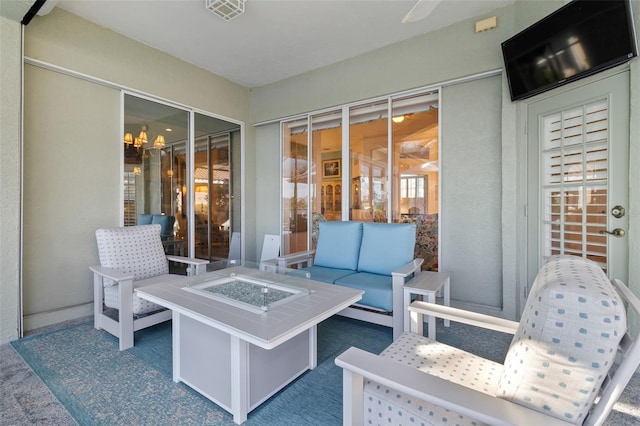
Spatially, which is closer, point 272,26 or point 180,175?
point 272,26

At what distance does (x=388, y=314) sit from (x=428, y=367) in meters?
1.37

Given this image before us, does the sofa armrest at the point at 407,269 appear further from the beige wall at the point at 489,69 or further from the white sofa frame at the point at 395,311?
the beige wall at the point at 489,69

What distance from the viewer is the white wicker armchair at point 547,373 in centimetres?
79

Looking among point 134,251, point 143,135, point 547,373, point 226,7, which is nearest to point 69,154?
point 143,135

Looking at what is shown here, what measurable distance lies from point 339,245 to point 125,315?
2.07 metres

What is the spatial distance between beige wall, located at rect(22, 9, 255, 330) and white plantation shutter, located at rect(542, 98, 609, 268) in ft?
14.4

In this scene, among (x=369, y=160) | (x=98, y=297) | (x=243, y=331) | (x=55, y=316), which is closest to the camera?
(x=243, y=331)

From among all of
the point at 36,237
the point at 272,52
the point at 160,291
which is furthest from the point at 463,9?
the point at 36,237

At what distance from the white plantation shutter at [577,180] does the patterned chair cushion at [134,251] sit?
3821 millimetres

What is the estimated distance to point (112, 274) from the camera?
2518 mm

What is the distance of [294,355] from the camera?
200 centimetres

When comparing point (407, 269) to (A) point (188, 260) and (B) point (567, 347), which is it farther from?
(A) point (188, 260)

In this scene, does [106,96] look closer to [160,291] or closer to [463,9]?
[160,291]

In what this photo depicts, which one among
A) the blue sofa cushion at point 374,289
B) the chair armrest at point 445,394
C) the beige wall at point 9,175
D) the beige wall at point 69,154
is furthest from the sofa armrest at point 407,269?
the beige wall at point 9,175
